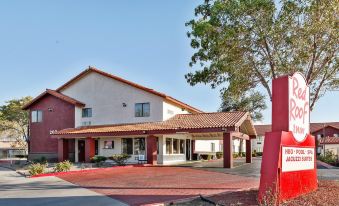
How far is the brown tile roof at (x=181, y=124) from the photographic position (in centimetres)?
2903

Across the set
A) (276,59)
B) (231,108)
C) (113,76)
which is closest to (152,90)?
(113,76)

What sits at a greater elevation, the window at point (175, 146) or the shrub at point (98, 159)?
the window at point (175, 146)

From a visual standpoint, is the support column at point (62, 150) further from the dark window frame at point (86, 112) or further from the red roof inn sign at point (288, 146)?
the red roof inn sign at point (288, 146)

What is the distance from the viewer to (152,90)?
3388cm

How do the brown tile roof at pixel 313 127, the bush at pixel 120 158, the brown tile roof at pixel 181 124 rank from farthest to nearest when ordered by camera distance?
1. the brown tile roof at pixel 313 127
2. the bush at pixel 120 158
3. the brown tile roof at pixel 181 124

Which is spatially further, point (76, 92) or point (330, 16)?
point (76, 92)

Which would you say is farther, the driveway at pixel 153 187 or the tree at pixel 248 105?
the tree at pixel 248 105

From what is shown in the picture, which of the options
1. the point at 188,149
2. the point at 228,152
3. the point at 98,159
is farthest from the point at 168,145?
the point at 228,152

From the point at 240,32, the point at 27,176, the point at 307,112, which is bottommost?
the point at 27,176

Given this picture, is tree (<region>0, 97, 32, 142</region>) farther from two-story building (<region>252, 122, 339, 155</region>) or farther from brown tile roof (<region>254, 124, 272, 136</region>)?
brown tile roof (<region>254, 124, 272, 136</region>)

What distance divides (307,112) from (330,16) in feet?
15.0

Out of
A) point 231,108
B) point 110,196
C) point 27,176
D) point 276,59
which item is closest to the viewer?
point 110,196

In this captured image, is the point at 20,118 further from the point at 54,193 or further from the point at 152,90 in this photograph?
the point at 54,193

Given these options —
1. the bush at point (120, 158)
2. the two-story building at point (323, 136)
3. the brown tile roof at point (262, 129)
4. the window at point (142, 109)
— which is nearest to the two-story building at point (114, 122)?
the window at point (142, 109)
